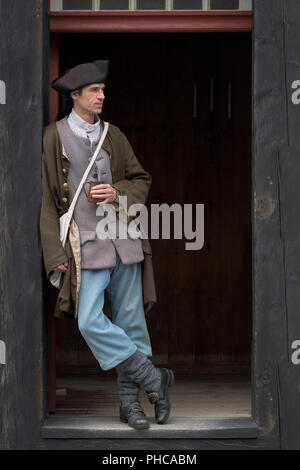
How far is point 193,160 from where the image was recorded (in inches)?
323

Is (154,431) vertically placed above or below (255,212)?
below

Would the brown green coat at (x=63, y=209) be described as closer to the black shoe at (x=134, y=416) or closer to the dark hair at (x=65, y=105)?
the dark hair at (x=65, y=105)

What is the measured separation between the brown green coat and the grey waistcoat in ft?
0.14

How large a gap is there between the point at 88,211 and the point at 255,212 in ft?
3.42

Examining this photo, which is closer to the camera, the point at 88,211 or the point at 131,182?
the point at 88,211

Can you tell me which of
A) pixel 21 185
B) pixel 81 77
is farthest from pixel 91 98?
pixel 21 185

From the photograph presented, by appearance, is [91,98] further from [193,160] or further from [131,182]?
[193,160]

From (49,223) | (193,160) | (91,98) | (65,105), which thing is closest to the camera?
(49,223)

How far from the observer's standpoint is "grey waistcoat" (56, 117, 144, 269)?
5668 millimetres

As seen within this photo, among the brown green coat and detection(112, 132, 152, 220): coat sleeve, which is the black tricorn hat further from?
detection(112, 132, 152, 220): coat sleeve

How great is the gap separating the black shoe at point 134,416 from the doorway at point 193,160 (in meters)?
2.37

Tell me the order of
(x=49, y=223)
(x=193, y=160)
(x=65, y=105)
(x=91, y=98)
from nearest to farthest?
(x=49, y=223), (x=91, y=98), (x=65, y=105), (x=193, y=160)

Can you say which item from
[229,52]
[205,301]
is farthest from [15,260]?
[229,52]

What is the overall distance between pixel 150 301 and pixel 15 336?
2.89 ft
